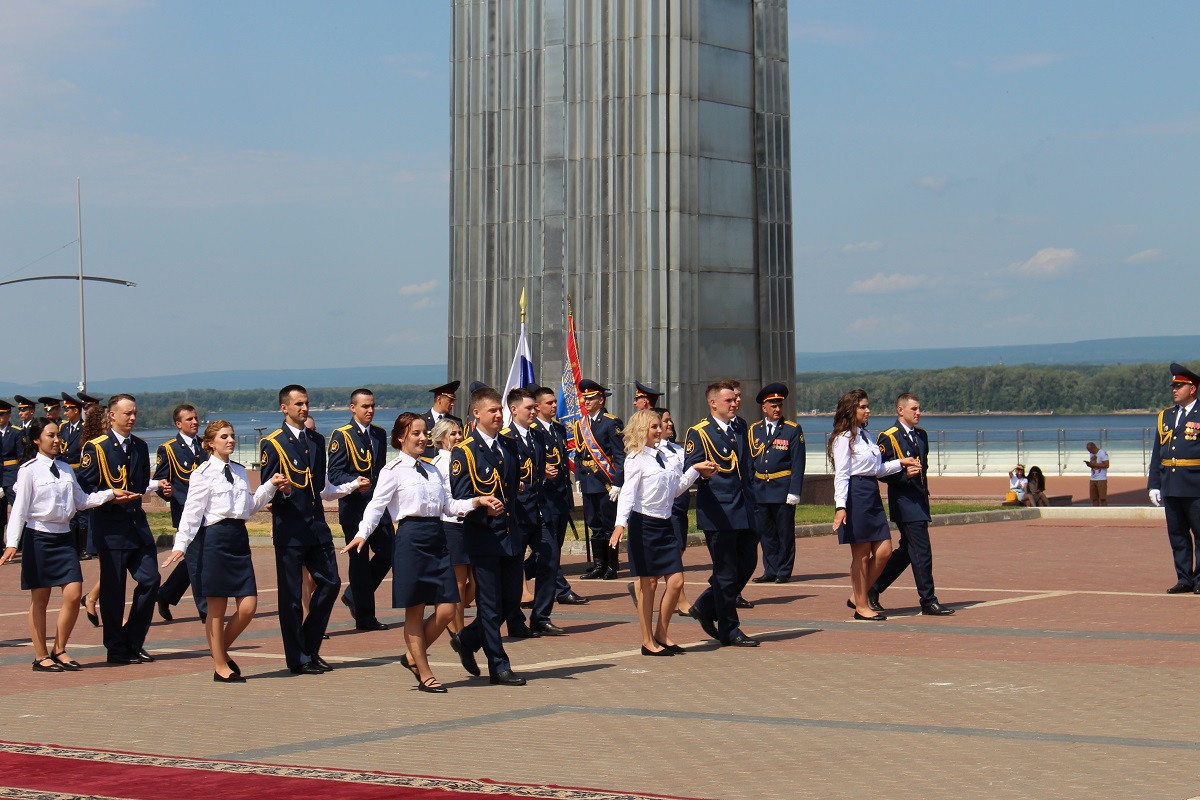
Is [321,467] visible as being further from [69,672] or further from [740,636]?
[740,636]

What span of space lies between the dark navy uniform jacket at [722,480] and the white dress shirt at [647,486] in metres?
0.24

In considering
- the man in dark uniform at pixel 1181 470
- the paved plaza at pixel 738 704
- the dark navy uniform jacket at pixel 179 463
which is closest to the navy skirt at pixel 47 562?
the paved plaza at pixel 738 704

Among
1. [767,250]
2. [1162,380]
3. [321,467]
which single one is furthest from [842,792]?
[1162,380]

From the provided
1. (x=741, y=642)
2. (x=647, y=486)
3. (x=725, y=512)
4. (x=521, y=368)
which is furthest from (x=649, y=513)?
(x=521, y=368)

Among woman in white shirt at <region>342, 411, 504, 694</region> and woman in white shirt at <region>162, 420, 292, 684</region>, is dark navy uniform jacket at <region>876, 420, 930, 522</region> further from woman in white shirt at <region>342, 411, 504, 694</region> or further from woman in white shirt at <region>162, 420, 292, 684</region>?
woman in white shirt at <region>162, 420, 292, 684</region>

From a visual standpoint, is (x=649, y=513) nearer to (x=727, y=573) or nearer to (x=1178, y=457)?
(x=727, y=573)

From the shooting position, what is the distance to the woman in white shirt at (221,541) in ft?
34.8

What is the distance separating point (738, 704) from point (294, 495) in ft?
11.8

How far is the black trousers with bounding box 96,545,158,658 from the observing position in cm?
1159

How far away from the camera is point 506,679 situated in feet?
33.7

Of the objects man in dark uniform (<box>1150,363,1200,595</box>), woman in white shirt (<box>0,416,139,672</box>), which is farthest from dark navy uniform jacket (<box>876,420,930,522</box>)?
woman in white shirt (<box>0,416,139,672</box>)

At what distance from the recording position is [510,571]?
11.2 metres

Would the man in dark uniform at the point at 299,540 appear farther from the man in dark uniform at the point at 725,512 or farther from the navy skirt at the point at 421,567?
the man in dark uniform at the point at 725,512

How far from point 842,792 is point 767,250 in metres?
21.1
